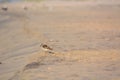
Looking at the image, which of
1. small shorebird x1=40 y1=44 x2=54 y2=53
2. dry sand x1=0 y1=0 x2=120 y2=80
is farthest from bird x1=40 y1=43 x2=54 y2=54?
dry sand x1=0 y1=0 x2=120 y2=80

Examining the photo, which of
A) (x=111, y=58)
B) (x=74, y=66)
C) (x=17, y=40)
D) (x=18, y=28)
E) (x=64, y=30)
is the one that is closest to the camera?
(x=74, y=66)

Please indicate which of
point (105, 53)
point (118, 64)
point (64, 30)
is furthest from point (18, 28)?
point (118, 64)

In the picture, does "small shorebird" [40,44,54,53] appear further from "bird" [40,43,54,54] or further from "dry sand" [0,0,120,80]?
"dry sand" [0,0,120,80]

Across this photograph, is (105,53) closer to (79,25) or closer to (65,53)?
(65,53)

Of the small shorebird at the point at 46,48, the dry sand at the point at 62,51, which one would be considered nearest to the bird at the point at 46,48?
the small shorebird at the point at 46,48

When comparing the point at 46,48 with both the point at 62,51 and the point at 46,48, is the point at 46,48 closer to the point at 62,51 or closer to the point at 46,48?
the point at 46,48

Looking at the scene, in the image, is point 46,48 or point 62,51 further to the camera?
point 46,48

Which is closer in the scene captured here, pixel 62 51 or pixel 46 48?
pixel 62 51

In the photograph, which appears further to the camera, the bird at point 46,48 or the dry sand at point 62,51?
the bird at point 46,48

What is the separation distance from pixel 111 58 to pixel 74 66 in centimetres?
87

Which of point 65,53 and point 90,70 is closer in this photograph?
point 90,70

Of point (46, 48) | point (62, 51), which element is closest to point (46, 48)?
point (46, 48)

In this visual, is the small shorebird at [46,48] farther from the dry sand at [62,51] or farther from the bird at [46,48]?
the dry sand at [62,51]

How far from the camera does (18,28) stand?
10.5 m
